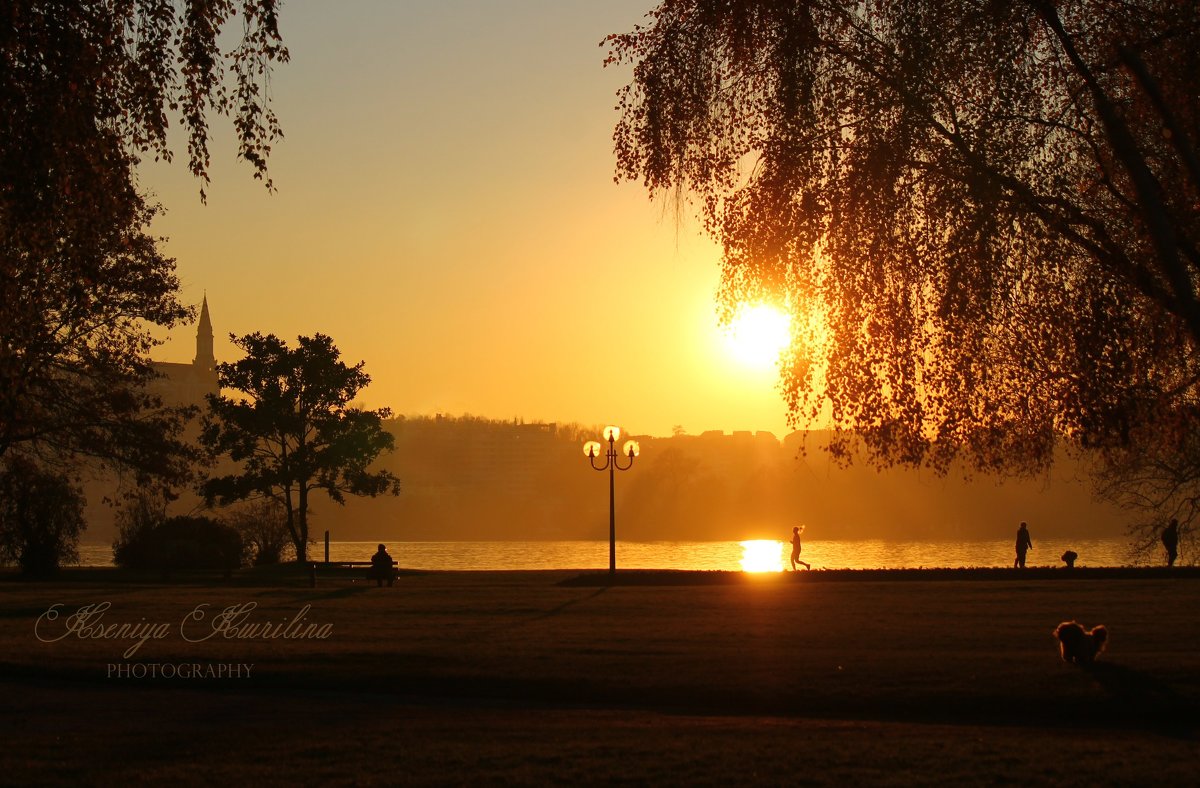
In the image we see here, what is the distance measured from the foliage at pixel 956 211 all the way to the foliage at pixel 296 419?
44130mm

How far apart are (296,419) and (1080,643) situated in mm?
44917

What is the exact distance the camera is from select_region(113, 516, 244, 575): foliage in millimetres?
46531

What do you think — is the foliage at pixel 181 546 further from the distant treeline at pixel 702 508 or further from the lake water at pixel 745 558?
the distant treeline at pixel 702 508

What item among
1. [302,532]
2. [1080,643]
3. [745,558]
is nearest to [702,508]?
[745,558]

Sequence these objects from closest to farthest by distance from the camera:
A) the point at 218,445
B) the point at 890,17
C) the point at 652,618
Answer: the point at 890,17, the point at 652,618, the point at 218,445

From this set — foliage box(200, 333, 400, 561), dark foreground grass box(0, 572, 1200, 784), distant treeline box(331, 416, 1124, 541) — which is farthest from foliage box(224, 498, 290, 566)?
distant treeline box(331, 416, 1124, 541)

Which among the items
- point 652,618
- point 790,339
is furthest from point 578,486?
point 790,339

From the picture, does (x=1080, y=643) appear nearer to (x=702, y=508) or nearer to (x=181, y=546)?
(x=181, y=546)

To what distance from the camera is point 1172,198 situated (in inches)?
517

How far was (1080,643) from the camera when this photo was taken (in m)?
15.6

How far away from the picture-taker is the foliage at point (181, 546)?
46.5 m

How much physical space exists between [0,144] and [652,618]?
17.2 m

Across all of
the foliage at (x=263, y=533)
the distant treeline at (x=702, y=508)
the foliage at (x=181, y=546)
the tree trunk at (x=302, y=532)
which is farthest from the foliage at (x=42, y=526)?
the distant treeline at (x=702, y=508)

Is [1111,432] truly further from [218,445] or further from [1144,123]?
[218,445]
